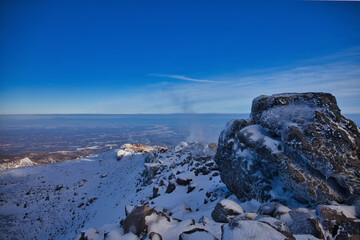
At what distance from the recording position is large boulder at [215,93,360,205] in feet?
17.3

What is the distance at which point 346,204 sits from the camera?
5000 mm

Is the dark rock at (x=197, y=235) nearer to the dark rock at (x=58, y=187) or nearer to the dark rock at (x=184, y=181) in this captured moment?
the dark rock at (x=184, y=181)

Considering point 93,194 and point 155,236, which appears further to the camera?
point 93,194

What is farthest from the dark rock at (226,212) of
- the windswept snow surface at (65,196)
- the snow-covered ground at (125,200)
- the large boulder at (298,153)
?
the windswept snow surface at (65,196)

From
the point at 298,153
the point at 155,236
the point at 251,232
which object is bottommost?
the point at 155,236

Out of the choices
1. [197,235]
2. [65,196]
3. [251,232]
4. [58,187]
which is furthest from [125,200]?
[251,232]

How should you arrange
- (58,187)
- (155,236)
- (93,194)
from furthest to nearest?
(58,187), (93,194), (155,236)

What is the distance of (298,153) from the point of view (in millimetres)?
5641

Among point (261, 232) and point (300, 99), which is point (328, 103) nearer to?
point (300, 99)

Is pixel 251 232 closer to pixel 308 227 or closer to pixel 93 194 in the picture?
pixel 308 227

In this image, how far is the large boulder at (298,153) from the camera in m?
5.28

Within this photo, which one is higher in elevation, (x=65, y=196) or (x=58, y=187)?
(x=58, y=187)

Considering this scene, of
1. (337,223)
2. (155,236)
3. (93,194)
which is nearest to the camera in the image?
(337,223)

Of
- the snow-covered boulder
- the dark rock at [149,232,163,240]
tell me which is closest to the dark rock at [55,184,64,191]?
the dark rock at [149,232,163,240]
